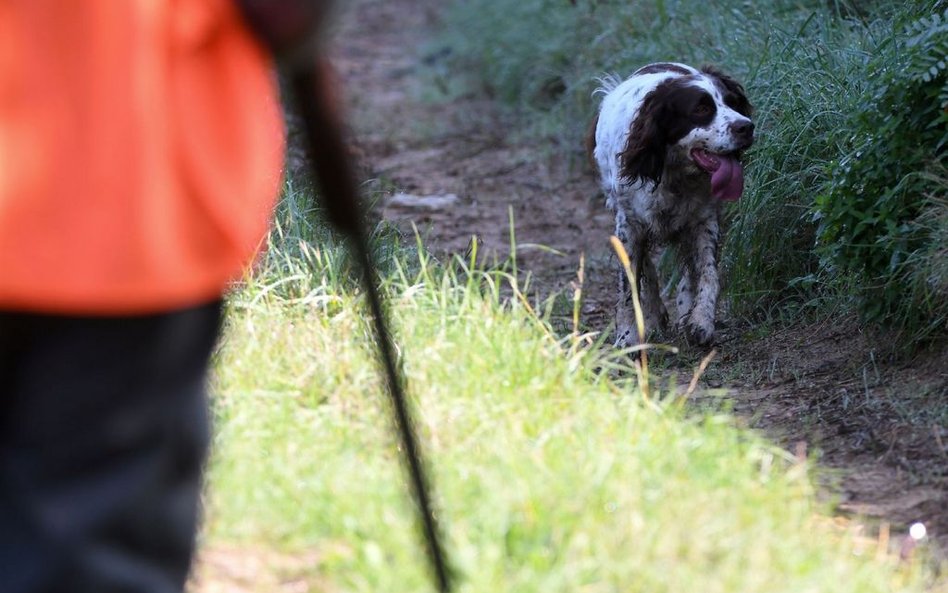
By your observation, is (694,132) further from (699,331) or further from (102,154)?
(102,154)

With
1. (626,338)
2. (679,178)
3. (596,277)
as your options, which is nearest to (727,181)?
(679,178)

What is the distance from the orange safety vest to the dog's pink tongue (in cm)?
421

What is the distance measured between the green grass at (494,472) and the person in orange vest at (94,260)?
4.06 ft

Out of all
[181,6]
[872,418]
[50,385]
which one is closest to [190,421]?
[50,385]

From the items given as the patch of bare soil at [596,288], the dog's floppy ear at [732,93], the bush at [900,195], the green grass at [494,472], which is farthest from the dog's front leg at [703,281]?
the green grass at [494,472]

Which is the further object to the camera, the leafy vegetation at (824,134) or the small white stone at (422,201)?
the small white stone at (422,201)

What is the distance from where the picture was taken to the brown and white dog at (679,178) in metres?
5.57

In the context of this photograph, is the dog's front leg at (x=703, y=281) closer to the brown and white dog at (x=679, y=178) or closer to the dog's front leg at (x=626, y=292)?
the brown and white dog at (x=679, y=178)

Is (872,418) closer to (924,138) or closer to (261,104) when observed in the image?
(924,138)

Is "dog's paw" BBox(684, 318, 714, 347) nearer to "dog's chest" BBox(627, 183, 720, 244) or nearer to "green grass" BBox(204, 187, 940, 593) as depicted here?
"dog's chest" BBox(627, 183, 720, 244)

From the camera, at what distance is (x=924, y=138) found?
14.8 feet

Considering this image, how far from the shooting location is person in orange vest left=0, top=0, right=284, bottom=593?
1.45m

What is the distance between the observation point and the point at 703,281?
18.4ft

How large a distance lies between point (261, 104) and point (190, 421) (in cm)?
39
